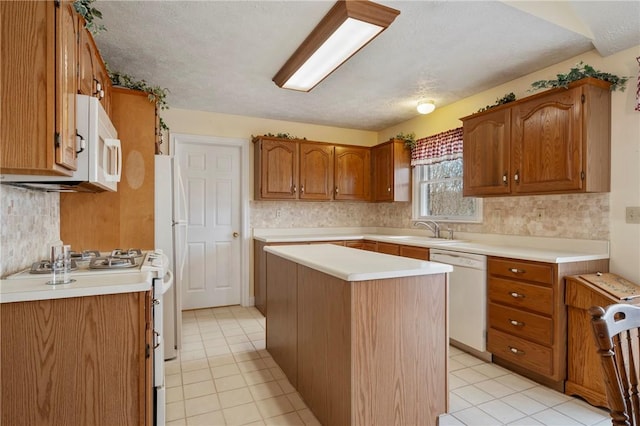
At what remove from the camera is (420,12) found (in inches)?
84.1

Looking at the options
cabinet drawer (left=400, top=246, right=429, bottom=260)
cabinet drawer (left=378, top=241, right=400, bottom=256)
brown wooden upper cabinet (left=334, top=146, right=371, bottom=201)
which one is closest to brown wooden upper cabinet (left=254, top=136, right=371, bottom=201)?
brown wooden upper cabinet (left=334, top=146, right=371, bottom=201)

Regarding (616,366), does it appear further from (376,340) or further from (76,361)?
(76,361)

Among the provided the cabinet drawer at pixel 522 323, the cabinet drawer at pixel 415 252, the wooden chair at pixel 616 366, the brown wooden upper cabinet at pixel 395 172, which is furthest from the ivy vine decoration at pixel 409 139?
the wooden chair at pixel 616 366

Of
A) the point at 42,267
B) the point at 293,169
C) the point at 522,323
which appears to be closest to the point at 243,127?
the point at 293,169

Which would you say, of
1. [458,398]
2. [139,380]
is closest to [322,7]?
[139,380]

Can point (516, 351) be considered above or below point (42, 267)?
below

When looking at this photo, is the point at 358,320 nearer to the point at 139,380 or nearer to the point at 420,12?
the point at 139,380

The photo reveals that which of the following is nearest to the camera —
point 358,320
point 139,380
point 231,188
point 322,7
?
point 139,380

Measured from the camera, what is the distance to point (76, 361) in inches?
55.0

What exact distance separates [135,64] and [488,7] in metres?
2.74

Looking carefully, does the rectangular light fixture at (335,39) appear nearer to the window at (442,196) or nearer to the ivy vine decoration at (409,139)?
the ivy vine decoration at (409,139)

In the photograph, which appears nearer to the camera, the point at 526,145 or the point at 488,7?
the point at 488,7

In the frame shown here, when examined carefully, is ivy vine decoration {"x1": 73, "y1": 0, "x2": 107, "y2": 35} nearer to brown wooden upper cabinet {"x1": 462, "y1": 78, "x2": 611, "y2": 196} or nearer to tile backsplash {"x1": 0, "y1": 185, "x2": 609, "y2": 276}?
tile backsplash {"x1": 0, "y1": 185, "x2": 609, "y2": 276}

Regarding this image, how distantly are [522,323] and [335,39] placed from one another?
8.02 ft
